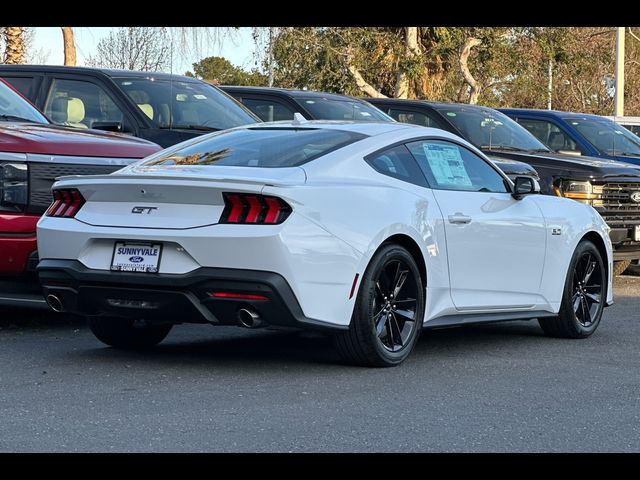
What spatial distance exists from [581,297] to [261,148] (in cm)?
312

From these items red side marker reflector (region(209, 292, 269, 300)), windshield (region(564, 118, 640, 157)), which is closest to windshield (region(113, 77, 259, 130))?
red side marker reflector (region(209, 292, 269, 300))

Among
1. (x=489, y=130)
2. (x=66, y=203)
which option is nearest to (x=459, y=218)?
(x=66, y=203)

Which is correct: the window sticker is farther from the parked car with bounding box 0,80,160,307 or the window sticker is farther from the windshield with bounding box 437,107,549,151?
the windshield with bounding box 437,107,549,151

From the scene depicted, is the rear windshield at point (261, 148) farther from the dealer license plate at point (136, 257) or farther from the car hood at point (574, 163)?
the car hood at point (574, 163)

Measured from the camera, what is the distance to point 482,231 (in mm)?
8586

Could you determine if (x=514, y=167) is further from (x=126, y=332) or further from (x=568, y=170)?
(x=126, y=332)

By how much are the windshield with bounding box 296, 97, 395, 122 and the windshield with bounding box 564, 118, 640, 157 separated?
3603 millimetres

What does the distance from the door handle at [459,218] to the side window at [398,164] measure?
271 mm

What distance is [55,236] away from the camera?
7.60 metres

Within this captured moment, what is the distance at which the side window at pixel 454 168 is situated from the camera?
845cm

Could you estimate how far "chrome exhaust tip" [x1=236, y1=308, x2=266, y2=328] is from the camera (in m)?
7.16
